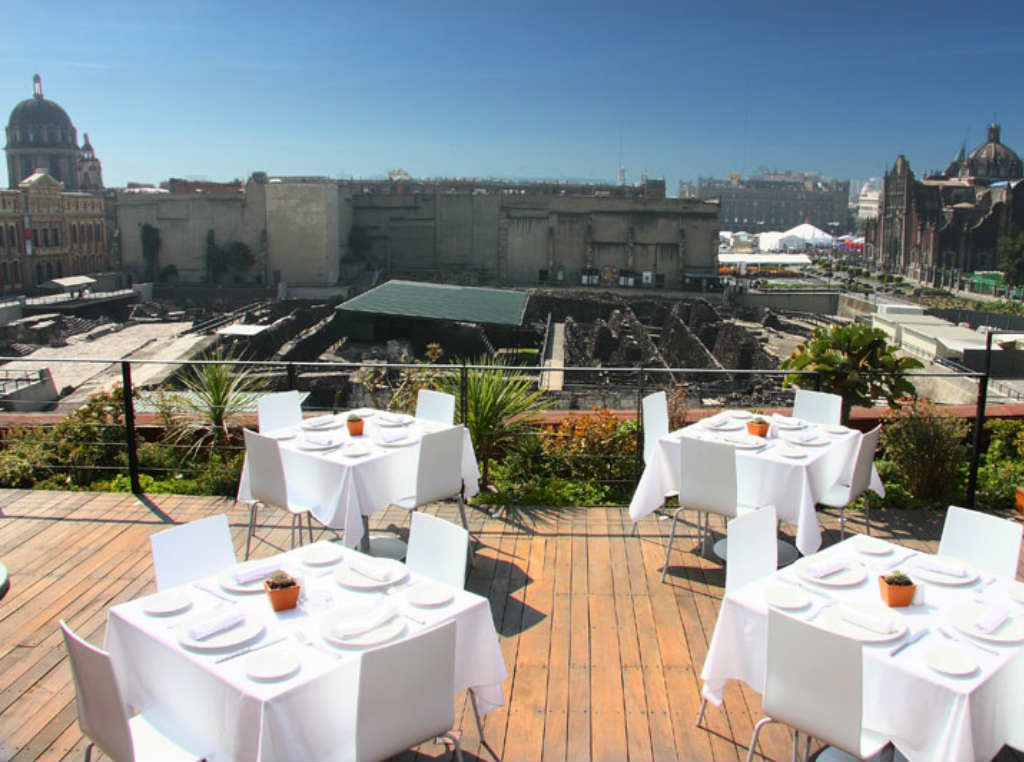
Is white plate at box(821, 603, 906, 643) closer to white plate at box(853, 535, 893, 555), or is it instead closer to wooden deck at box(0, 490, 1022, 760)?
white plate at box(853, 535, 893, 555)

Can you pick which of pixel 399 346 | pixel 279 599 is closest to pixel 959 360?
pixel 399 346

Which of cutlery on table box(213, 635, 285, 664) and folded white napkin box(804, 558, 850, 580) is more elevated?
folded white napkin box(804, 558, 850, 580)

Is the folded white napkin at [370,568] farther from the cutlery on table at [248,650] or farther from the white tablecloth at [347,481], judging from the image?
the white tablecloth at [347,481]

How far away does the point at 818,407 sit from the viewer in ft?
19.3

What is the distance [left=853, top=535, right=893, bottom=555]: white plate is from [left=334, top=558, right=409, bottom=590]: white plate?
6.10 feet

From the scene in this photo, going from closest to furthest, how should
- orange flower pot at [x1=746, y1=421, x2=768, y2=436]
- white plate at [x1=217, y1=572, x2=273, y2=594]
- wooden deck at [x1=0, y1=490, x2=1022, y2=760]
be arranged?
white plate at [x1=217, y1=572, x2=273, y2=594] → wooden deck at [x1=0, y1=490, x2=1022, y2=760] → orange flower pot at [x1=746, y1=421, x2=768, y2=436]

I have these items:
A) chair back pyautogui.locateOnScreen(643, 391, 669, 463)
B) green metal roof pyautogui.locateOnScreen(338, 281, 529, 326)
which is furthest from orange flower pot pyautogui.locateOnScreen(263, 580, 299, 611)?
green metal roof pyautogui.locateOnScreen(338, 281, 529, 326)

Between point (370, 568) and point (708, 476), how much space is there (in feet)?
7.19

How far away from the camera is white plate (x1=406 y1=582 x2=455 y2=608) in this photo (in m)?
2.96

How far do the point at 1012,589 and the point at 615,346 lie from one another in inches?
1052

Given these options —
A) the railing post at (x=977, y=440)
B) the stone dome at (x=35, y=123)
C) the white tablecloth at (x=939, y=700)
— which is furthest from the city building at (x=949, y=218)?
the stone dome at (x=35, y=123)

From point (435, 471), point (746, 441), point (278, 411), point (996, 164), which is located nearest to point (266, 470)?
point (435, 471)

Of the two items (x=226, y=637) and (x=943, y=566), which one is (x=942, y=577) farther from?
(x=226, y=637)

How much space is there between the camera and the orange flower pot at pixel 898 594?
296 cm
